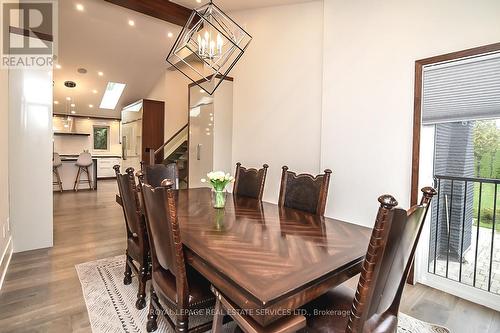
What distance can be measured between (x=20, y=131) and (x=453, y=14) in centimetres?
465

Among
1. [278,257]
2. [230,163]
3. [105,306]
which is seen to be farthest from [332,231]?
[230,163]

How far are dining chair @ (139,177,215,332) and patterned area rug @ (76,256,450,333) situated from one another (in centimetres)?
33

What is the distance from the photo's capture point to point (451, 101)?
2.31m

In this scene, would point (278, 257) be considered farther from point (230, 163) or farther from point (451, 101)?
point (230, 163)

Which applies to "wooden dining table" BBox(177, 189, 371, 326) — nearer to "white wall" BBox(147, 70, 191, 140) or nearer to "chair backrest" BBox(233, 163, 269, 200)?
"chair backrest" BBox(233, 163, 269, 200)

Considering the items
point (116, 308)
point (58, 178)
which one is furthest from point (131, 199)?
point (58, 178)

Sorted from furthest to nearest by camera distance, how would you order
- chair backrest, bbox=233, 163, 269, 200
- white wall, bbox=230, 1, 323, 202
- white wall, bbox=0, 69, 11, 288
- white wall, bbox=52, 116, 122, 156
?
white wall, bbox=52, 116, 122, 156, white wall, bbox=230, 1, 323, 202, chair backrest, bbox=233, 163, 269, 200, white wall, bbox=0, 69, 11, 288

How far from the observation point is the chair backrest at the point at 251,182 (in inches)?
109

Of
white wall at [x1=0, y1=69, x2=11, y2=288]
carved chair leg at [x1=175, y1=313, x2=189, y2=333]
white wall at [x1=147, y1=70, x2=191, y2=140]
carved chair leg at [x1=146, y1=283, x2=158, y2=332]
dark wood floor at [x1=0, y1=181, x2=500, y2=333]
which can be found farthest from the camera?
white wall at [x1=147, y1=70, x2=191, y2=140]

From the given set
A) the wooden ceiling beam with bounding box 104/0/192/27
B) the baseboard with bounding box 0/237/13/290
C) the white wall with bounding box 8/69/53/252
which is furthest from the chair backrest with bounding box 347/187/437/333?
the wooden ceiling beam with bounding box 104/0/192/27

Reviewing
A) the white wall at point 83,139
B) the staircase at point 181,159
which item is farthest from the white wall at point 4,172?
the white wall at point 83,139

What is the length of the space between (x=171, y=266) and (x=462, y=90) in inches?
105

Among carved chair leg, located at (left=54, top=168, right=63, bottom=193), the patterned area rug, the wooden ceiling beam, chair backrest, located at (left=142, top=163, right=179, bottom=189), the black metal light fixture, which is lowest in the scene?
the patterned area rug

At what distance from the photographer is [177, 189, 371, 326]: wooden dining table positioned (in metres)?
0.98
